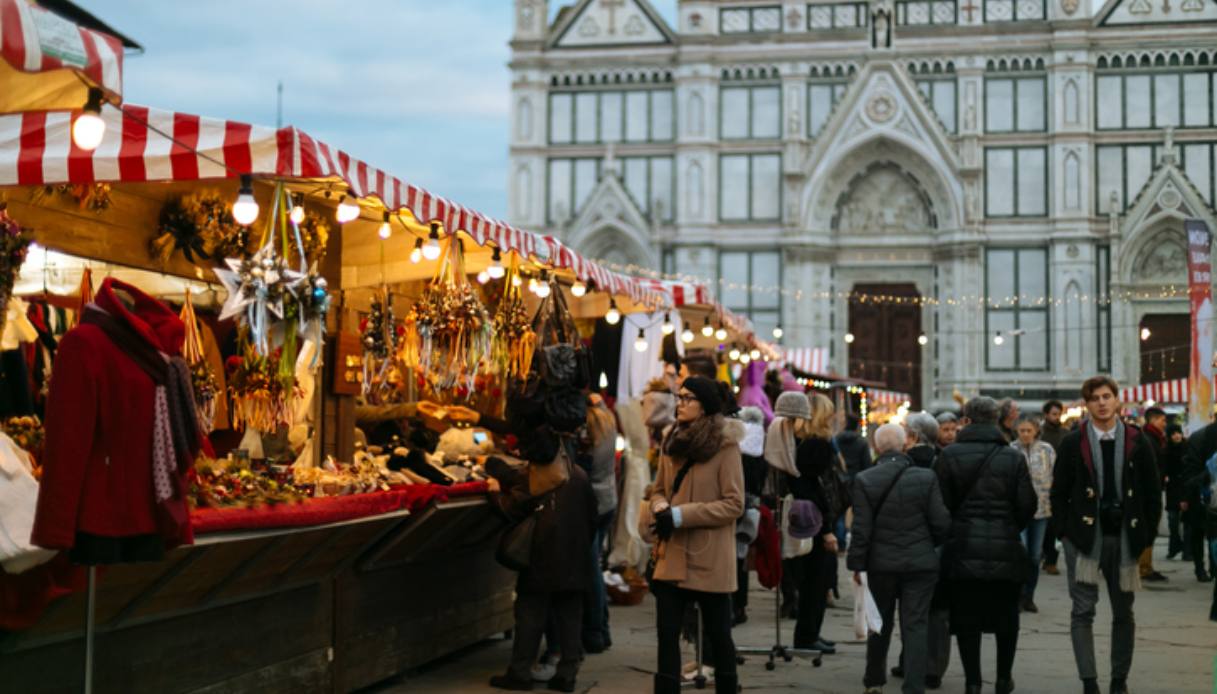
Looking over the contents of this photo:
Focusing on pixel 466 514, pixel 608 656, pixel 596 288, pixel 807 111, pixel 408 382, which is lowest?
pixel 608 656

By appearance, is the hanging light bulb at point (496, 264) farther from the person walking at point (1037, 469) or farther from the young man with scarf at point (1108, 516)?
the person walking at point (1037, 469)

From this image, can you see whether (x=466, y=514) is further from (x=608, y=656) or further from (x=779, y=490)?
(x=779, y=490)

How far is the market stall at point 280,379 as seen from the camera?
662 centimetres

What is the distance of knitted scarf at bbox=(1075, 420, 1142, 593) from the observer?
8609mm

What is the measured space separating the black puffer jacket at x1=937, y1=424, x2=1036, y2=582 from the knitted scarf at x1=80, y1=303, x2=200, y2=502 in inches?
185

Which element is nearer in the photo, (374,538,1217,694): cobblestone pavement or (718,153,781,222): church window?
(374,538,1217,694): cobblestone pavement

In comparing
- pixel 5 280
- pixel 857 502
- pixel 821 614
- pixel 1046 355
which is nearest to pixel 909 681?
pixel 857 502

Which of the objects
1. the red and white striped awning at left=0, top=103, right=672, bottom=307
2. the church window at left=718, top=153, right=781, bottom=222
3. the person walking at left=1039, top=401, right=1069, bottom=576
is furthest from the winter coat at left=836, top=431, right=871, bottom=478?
the church window at left=718, top=153, right=781, bottom=222

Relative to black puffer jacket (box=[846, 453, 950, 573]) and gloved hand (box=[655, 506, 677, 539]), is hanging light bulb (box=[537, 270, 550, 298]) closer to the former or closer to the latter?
black puffer jacket (box=[846, 453, 950, 573])

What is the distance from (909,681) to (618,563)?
5589 millimetres

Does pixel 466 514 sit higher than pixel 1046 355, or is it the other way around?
pixel 1046 355

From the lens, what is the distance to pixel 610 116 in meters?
40.7

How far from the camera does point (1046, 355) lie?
3866cm

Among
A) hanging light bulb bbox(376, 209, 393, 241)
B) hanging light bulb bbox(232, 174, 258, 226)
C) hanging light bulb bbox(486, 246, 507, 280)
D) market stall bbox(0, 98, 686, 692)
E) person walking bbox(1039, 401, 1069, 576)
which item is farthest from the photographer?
person walking bbox(1039, 401, 1069, 576)
